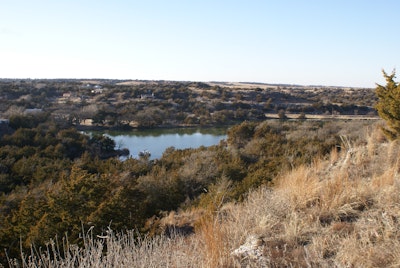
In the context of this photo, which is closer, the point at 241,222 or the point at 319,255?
the point at 319,255

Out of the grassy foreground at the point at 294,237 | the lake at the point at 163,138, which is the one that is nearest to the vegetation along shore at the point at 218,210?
the grassy foreground at the point at 294,237

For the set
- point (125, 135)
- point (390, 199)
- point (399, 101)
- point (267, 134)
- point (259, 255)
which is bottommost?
point (125, 135)

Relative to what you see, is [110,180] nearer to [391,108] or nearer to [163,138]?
[391,108]

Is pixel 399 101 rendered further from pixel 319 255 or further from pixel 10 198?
pixel 10 198

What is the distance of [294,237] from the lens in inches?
137

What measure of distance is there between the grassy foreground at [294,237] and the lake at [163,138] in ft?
76.0

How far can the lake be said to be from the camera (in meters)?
29.9

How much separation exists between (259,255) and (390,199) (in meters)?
1.71

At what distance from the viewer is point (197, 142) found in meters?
32.7

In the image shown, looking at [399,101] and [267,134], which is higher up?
[399,101]

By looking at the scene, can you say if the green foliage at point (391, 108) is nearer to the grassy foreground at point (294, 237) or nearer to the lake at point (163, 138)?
the grassy foreground at point (294, 237)

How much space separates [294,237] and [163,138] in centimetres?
3227

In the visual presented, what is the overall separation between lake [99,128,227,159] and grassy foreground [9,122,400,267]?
76.0ft

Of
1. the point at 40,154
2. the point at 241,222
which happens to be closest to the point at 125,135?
the point at 40,154
